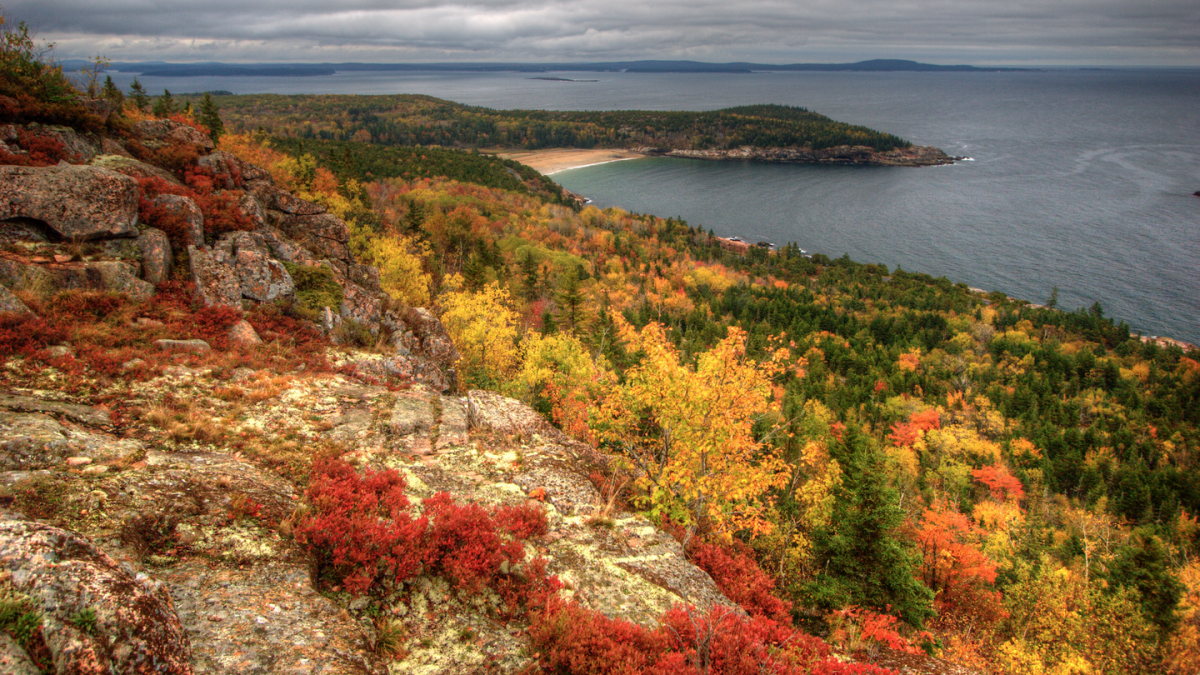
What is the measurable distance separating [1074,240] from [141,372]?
204 meters

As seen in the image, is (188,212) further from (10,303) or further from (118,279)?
(10,303)

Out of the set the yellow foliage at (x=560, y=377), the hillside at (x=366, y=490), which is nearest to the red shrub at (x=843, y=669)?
the hillside at (x=366, y=490)

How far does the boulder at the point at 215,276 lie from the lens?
19641 millimetres

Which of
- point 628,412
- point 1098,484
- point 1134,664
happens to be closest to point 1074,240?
point 1098,484

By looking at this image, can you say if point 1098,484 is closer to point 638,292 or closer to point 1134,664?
point 1134,664

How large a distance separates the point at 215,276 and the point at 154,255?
1.96m

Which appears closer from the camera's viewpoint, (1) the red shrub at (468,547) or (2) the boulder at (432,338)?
(1) the red shrub at (468,547)

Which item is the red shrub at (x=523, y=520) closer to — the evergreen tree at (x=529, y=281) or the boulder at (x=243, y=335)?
the boulder at (x=243, y=335)

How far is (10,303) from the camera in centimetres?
1399

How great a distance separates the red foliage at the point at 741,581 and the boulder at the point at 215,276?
19.5m

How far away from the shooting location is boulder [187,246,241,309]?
19641 mm

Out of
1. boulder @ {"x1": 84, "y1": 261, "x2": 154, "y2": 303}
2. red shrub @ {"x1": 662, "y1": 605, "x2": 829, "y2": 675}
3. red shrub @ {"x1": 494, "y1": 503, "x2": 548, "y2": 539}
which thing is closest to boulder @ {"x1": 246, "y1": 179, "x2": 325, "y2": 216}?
boulder @ {"x1": 84, "y1": 261, "x2": 154, "y2": 303}

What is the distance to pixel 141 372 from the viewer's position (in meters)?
14.1

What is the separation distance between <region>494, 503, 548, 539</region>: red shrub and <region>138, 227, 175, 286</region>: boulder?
15.9 meters
